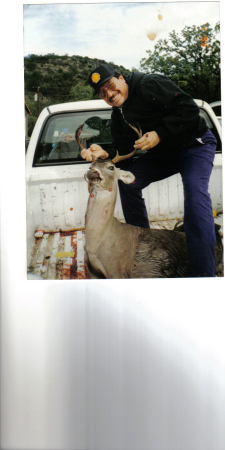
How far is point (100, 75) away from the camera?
2324 millimetres

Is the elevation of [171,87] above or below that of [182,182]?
above

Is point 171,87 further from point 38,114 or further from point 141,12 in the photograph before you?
point 38,114

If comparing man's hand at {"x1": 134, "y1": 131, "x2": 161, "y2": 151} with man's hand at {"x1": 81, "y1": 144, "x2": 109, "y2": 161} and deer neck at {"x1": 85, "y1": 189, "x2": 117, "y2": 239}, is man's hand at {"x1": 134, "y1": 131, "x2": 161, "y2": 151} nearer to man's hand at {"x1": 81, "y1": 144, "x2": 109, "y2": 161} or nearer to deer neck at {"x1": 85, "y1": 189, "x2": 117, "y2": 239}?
man's hand at {"x1": 81, "y1": 144, "x2": 109, "y2": 161}

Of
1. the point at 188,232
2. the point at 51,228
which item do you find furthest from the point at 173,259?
the point at 51,228

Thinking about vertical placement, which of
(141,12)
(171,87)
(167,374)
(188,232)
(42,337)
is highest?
(141,12)

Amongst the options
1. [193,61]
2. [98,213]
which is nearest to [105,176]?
A: [98,213]

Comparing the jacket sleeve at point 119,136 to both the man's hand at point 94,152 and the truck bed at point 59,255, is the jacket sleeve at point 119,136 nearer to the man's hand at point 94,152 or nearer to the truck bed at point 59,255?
the man's hand at point 94,152

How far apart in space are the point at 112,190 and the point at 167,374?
1.22m

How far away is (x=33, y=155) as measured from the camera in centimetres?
238

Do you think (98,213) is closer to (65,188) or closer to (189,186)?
(65,188)

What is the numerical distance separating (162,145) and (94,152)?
430 mm

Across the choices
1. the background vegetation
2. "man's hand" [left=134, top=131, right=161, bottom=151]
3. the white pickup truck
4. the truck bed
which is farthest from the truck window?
the truck bed

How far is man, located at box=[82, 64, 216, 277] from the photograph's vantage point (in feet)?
7.70

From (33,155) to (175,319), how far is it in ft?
4.50
